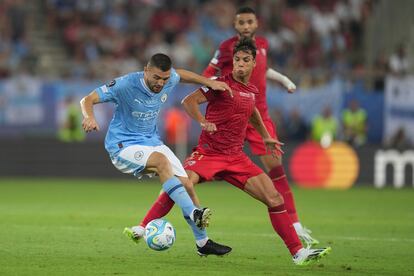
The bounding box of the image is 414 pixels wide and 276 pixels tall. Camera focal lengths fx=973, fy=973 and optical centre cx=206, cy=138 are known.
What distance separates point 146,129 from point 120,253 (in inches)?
53.4

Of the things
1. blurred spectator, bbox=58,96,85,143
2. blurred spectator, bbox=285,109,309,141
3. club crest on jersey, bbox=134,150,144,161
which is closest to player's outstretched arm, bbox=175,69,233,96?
club crest on jersey, bbox=134,150,144,161

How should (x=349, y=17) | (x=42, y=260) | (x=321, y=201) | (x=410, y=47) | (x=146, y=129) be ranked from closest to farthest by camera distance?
(x=42, y=260), (x=146, y=129), (x=321, y=201), (x=410, y=47), (x=349, y=17)

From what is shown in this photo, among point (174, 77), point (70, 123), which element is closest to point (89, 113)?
point (174, 77)

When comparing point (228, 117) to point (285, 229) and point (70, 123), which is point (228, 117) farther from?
point (70, 123)

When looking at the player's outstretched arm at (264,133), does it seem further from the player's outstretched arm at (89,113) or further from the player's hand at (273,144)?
the player's outstretched arm at (89,113)

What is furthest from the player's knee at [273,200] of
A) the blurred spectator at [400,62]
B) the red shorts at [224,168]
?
the blurred spectator at [400,62]

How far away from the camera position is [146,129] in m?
10.2

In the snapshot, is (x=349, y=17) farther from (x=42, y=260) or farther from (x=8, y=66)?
(x=42, y=260)

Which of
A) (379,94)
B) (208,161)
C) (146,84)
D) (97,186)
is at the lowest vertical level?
(97,186)

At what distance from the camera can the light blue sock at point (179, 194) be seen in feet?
31.2

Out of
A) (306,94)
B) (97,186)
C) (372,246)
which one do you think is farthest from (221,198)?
(372,246)

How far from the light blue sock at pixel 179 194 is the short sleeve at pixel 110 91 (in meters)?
1.07

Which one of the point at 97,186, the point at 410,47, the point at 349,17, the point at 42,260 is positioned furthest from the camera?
the point at 349,17

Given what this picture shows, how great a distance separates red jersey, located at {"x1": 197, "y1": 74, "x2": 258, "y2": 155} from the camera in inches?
403
